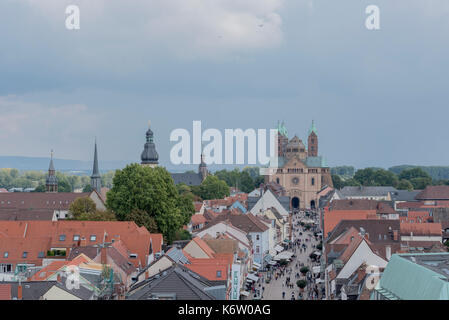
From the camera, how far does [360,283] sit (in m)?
39.0

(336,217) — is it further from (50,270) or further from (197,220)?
(50,270)

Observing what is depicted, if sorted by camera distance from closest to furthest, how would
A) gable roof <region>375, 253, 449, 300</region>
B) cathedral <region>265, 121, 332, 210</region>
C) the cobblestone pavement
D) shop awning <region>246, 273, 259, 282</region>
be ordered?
gable roof <region>375, 253, 449, 300</region> → the cobblestone pavement → shop awning <region>246, 273, 259, 282</region> → cathedral <region>265, 121, 332, 210</region>

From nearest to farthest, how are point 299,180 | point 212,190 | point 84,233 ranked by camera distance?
point 84,233
point 212,190
point 299,180

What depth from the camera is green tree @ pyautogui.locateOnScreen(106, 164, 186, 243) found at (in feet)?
236

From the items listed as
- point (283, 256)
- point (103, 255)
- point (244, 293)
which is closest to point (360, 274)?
point (244, 293)

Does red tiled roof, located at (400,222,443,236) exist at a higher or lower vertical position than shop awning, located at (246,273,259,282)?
higher

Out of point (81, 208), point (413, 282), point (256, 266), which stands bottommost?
point (256, 266)

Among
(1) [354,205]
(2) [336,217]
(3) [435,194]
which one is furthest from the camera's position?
(3) [435,194]

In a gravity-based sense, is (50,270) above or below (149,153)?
below

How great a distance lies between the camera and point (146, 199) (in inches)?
2837

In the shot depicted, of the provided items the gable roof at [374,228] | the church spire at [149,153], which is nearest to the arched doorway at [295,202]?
the church spire at [149,153]

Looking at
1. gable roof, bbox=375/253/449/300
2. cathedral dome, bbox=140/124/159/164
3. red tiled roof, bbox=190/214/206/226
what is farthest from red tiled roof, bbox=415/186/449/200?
gable roof, bbox=375/253/449/300

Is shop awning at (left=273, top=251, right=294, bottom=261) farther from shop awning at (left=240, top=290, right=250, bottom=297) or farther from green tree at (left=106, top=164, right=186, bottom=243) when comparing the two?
shop awning at (left=240, top=290, right=250, bottom=297)
